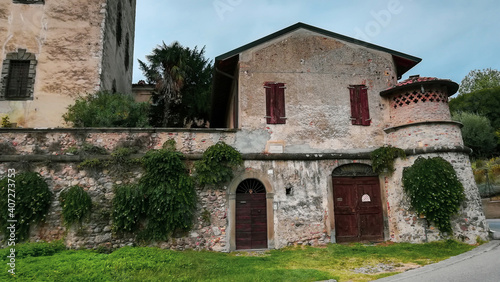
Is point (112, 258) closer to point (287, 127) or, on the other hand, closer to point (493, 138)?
point (287, 127)

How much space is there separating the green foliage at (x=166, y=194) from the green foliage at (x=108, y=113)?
2.49 m

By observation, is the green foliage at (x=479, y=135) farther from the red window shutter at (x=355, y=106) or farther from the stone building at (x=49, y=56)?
the stone building at (x=49, y=56)

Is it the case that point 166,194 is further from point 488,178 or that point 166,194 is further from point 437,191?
point 488,178

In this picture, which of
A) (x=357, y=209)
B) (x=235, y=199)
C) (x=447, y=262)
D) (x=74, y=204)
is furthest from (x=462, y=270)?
(x=74, y=204)

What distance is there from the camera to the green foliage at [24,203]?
9.15 m

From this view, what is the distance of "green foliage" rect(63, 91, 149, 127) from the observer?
1148cm

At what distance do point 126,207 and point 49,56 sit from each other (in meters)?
8.67

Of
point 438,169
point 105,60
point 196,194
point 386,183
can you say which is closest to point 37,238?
point 196,194

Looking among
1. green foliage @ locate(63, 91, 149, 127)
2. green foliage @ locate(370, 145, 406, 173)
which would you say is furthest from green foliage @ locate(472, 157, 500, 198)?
green foliage @ locate(63, 91, 149, 127)

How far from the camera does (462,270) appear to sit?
22.3ft

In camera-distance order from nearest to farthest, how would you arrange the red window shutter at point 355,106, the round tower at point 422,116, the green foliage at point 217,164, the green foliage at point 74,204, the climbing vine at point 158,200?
the green foliage at point 74,204
the climbing vine at point 158,200
the green foliage at point 217,164
the round tower at point 422,116
the red window shutter at point 355,106

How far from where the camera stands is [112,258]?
25.5 feet

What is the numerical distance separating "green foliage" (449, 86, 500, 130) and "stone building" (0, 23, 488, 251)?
24826mm

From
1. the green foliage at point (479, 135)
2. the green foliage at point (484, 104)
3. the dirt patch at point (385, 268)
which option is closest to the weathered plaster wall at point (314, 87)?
the dirt patch at point (385, 268)
